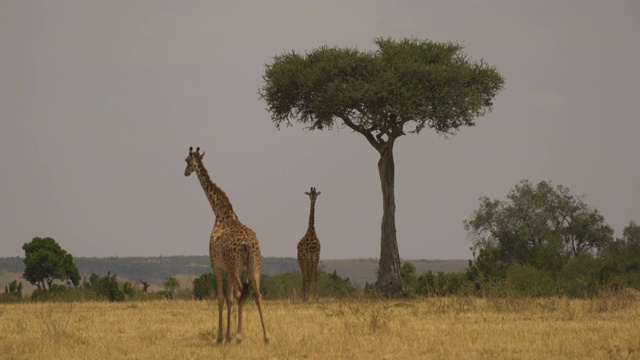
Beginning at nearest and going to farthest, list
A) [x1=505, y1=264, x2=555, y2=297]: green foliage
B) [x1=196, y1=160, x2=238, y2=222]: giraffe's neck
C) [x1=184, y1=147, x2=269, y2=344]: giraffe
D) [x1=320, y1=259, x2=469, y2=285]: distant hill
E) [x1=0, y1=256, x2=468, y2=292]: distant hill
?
[x1=184, y1=147, x2=269, y2=344]: giraffe, [x1=196, y1=160, x2=238, y2=222]: giraffe's neck, [x1=505, y1=264, x2=555, y2=297]: green foliage, [x1=0, y1=256, x2=468, y2=292]: distant hill, [x1=320, y1=259, x2=469, y2=285]: distant hill

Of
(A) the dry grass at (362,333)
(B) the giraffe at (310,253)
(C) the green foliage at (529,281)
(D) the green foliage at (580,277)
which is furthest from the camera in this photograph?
(D) the green foliage at (580,277)

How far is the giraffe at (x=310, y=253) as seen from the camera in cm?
2798

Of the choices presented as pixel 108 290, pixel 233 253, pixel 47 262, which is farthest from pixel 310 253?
pixel 47 262

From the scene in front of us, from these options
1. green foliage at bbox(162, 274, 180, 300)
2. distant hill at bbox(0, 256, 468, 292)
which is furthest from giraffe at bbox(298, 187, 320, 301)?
distant hill at bbox(0, 256, 468, 292)

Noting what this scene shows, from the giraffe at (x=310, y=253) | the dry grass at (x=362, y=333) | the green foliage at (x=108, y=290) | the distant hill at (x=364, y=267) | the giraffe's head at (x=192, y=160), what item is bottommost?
the dry grass at (x=362, y=333)

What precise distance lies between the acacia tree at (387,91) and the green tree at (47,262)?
10.9 m

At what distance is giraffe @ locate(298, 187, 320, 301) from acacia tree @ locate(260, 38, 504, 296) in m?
3.63

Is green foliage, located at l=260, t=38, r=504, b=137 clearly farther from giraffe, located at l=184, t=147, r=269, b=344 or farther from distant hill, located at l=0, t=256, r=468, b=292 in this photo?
distant hill, located at l=0, t=256, r=468, b=292

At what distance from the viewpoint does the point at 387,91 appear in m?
31.0

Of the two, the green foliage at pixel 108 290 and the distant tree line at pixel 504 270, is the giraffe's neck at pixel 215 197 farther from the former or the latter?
the green foliage at pixel 108 290

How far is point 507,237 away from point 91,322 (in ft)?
95.2

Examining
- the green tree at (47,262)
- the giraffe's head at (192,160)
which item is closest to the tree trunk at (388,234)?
the green tree at (47,262)

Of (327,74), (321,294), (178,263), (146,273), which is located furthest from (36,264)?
(178,263)

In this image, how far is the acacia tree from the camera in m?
31.2
